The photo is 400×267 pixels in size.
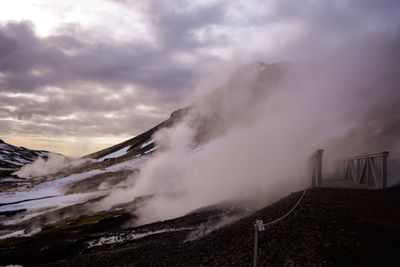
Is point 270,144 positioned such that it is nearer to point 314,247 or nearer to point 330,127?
point 330,127

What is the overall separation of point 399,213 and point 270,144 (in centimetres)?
6176

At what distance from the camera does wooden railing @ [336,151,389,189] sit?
1013 inches

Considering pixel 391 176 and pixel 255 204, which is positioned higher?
pixel 391 176

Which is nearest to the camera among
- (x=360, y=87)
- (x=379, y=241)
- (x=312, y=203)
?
(x=379, y=241)

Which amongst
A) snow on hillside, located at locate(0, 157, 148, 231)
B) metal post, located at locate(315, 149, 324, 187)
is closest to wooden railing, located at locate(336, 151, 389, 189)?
metal post, located at locate(315, 149, 324, 187)

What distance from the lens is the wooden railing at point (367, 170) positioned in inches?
1013

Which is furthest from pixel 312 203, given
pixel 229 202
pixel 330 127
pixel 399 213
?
pixel 330 127

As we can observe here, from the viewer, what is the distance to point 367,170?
29750 mm

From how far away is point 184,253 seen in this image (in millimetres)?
25078

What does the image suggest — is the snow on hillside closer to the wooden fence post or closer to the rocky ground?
the rocky ground

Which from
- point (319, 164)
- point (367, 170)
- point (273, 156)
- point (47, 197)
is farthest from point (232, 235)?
point (47, 197)

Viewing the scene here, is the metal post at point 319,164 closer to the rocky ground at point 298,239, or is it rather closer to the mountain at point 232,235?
the mountain at point 232,235

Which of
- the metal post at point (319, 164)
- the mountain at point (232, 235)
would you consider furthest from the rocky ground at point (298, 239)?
the metal post at point (319, 164)

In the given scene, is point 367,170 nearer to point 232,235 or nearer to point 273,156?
point 232,235
